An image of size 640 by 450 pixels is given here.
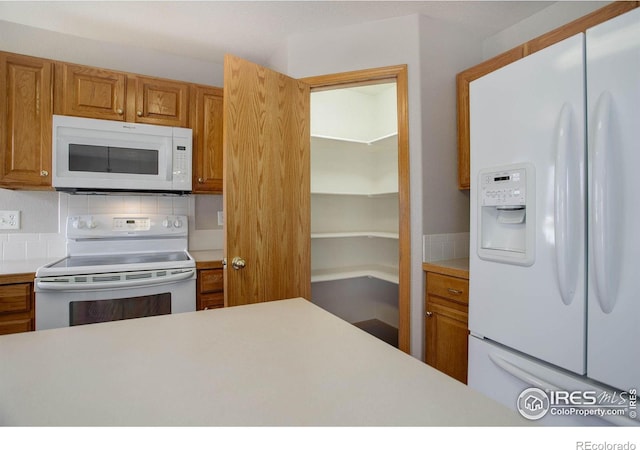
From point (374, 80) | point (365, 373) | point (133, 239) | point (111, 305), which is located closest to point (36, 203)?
point (133, 239)

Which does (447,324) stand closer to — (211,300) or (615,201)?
(615,201)

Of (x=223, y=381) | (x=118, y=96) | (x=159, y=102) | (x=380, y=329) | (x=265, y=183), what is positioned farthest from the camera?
(x=380, y=329)

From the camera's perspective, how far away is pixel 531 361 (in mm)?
1242

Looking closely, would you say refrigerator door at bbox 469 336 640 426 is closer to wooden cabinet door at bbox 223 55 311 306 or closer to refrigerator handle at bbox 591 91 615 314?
refrigerator handle at bbox 591 91 615 314

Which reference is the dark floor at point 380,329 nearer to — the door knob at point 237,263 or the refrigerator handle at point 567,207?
the door knob at point 237,263

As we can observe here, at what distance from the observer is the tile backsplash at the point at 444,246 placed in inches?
79.2

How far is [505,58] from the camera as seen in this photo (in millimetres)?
1843

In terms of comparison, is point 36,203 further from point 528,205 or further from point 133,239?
point 528,205

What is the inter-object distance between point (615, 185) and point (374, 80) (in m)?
1.49

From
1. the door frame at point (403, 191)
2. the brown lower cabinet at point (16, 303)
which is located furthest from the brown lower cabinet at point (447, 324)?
the brown lower cabinet at point (16, 303)

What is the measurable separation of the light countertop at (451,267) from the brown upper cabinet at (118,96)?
1.94 metres

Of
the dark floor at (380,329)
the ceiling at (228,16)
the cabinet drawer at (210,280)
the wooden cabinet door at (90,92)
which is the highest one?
the ceiling at (228,16)

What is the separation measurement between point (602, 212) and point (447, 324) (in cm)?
102

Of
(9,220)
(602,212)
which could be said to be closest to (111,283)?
(9,220)
